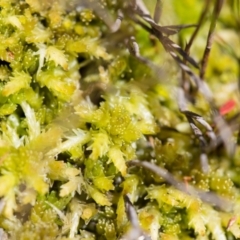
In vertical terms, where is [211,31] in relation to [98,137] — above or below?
above

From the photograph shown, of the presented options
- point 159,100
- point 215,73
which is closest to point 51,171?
point 159,100

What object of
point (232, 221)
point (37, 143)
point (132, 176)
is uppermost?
point (37, 143)

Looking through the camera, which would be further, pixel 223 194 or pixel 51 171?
pixel 223 194

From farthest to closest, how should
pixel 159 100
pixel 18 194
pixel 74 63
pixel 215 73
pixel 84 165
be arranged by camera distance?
pixel 215 73
pixel 159 100
pixel 74 63
pixel 84 165
pixel 18 194

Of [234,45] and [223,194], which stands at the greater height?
[234,45]

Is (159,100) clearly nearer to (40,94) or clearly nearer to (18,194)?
(40,94)

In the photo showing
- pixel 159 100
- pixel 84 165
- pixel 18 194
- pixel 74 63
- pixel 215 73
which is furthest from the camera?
pixel 215 73

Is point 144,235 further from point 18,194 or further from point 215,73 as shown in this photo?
point 215,73
